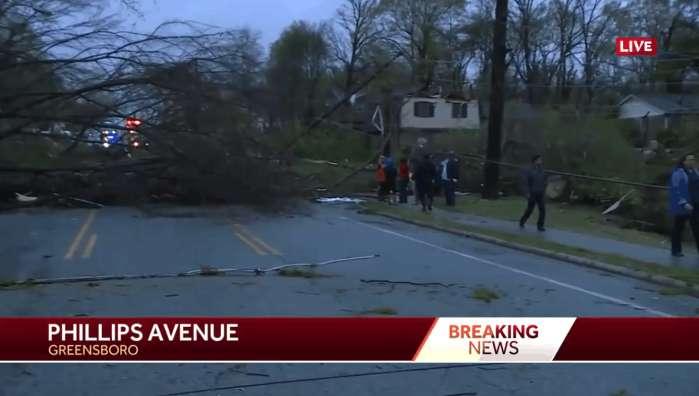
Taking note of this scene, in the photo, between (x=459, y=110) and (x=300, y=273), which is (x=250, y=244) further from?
Result: (x=459, y=110)

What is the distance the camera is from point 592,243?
1758 centimetres

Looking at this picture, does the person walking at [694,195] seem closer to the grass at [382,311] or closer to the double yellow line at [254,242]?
the double yellow line at [254,242]

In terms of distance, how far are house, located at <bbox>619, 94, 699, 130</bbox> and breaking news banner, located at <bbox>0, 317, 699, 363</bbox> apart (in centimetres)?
4357

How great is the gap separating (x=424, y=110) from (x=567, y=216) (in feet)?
119

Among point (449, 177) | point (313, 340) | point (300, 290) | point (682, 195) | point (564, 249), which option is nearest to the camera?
point (313, 340)

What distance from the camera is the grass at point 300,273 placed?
1181 cm

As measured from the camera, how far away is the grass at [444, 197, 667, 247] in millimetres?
20483

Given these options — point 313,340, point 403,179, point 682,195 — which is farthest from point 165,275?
point 403,179

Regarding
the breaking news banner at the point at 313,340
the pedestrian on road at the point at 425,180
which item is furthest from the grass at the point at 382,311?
the pedestrian on road at the point at 425,180

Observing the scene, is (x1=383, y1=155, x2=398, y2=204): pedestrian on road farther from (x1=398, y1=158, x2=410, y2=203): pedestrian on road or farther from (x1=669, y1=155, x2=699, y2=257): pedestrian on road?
(x1=669, y1=155, x2=699, y2=257): pedestrian on road

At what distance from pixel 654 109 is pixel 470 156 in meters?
28.6

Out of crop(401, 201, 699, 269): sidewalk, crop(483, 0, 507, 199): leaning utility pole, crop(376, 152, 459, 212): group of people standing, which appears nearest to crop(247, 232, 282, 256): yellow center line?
crop(401, 201, 699, 269): sidewalk

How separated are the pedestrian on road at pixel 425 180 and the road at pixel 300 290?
148 inches
